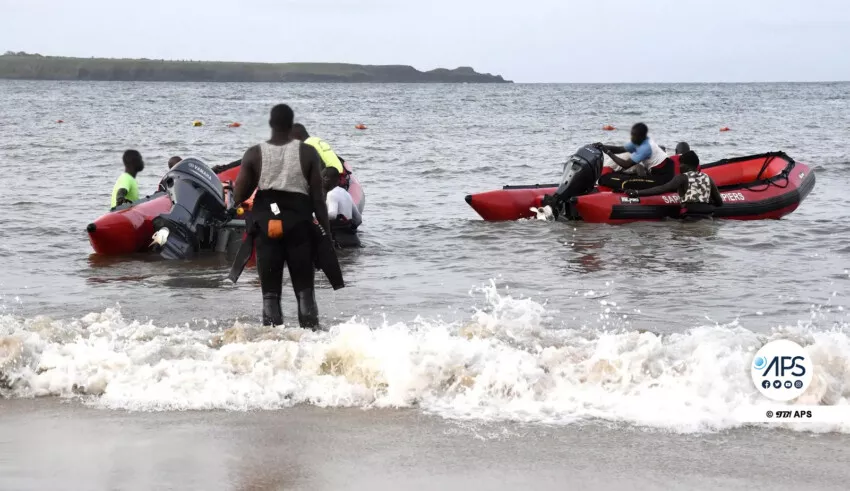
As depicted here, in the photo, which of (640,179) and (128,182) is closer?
(128,182)

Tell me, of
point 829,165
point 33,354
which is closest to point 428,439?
point 33,354

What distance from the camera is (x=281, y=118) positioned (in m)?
6.27

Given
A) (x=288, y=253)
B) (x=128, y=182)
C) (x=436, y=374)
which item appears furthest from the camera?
(x=128, y=182)

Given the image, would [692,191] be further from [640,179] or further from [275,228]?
[275,228]

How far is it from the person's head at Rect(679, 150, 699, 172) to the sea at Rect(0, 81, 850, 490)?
29.9 inches

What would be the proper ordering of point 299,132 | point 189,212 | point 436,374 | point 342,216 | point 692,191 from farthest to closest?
point 692,191, point 342,216, point 189,212, point 299,132, point 436,374

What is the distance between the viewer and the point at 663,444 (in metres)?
4.55

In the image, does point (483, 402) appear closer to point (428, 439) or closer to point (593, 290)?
point (428, 439)

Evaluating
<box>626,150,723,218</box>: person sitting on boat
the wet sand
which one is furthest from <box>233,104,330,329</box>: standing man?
<box>626,150,723,218</box>: person sitting on boat

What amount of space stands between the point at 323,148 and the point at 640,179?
4.78 metres

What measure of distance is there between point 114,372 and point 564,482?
8.86ft

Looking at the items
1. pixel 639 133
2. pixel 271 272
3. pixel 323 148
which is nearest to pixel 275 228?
pixel 271 272

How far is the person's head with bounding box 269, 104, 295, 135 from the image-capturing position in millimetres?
6270

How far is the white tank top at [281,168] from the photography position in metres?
6.25
